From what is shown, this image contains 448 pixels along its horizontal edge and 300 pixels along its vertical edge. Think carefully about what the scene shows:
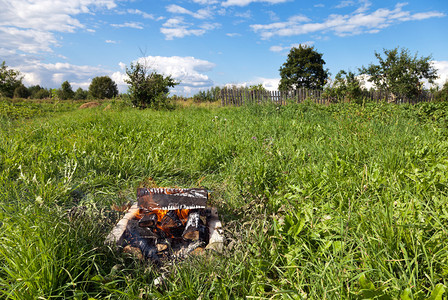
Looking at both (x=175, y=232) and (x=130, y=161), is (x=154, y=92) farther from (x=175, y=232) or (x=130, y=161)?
(x=175, y=232)

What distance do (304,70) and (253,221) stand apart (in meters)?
42.5

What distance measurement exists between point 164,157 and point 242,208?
1855mm

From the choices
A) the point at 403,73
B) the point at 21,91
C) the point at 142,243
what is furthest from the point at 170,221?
the point at 21,91

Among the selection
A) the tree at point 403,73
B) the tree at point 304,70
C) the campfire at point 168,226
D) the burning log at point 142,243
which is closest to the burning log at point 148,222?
the campfire at point 168,226

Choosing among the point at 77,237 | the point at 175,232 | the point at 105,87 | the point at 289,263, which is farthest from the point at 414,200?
the point at 105,87

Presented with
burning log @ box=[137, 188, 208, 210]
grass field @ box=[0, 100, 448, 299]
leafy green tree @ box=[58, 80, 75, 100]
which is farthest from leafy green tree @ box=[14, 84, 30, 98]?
burning log @ box=[137, 188, 208, 210]

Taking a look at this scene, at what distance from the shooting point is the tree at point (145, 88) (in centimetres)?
1388

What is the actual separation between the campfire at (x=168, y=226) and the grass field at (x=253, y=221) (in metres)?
0.13

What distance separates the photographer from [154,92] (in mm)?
14078

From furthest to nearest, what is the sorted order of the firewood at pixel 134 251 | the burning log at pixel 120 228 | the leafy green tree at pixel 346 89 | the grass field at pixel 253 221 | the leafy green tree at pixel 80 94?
the leafy green tree at pixel 80 94
the leafy green tree at pixel 346 89
the burning log at pixel 120 228
the firewood at pixel 134 251
the grass field at pixel 253 221

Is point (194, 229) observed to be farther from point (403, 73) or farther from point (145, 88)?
point (403, 73)

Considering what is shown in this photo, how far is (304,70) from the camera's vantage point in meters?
40.8

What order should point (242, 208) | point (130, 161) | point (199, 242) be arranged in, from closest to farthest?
point (199, 242)
point (242, 208)
point (130, 161)

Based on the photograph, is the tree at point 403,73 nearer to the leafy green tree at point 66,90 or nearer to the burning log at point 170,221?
the burning log at point 170,221
